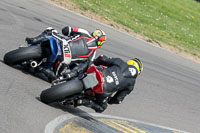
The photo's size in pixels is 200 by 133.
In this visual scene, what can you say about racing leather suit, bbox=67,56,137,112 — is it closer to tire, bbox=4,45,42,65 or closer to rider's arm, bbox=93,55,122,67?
rider's arm, bbox=93,55,122,67

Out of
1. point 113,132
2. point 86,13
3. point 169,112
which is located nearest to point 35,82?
point 113,132

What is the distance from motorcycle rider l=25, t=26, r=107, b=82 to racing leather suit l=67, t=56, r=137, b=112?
1.01m

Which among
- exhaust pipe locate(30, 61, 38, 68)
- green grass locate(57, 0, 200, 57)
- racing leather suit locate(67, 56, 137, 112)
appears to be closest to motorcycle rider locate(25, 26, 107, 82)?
exhaust pipe locate(30, 61, 38, 68)

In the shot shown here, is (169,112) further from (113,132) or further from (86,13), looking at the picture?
(86,13)

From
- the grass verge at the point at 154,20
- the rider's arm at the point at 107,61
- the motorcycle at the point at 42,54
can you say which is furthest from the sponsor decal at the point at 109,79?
the grass verge at the point at 154,20

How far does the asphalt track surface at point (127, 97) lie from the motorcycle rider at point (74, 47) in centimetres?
29

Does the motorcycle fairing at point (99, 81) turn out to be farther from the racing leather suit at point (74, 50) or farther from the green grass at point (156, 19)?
the green grass at point (156, 19)

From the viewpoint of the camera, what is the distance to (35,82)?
24.5ft

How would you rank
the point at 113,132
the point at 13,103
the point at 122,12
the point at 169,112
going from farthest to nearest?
1. the point at 122,12
2. the point at 169,112
3. the point at 113,132
4. the point at 13,103

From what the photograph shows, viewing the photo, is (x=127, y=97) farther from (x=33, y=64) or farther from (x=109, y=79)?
(x=109, y=79)

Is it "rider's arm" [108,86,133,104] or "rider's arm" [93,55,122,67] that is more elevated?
"rider's arm" [93,55,122,67]

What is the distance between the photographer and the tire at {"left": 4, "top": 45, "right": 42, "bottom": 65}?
24.6ft

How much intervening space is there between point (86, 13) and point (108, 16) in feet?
5.63

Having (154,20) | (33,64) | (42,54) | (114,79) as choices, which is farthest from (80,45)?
(154,20)
